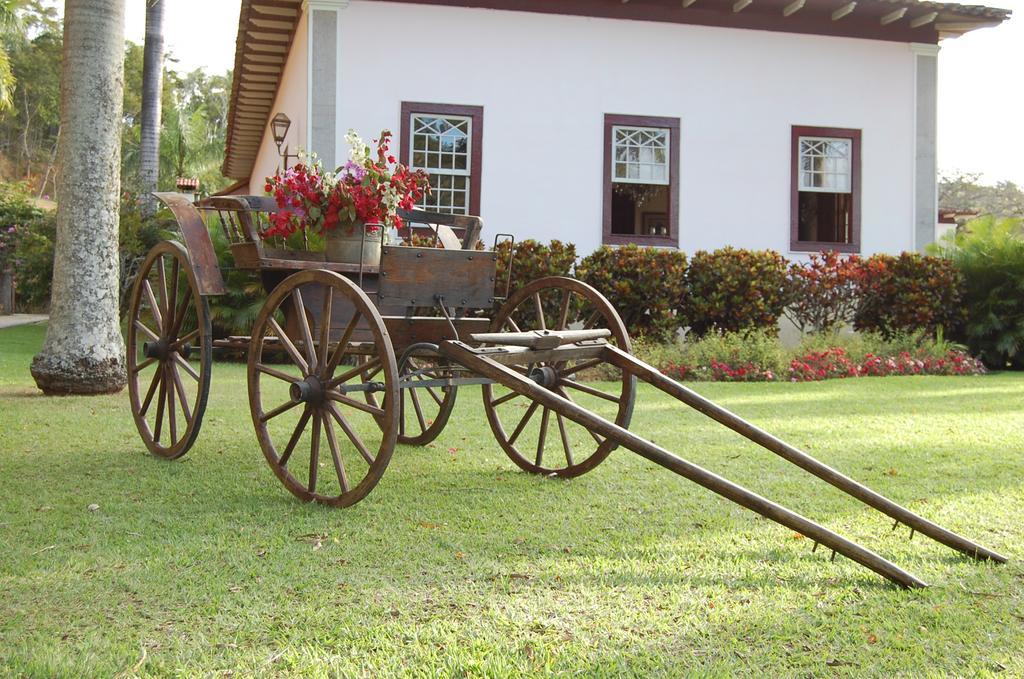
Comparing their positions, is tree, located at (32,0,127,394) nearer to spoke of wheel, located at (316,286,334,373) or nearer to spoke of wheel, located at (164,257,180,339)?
spoke of wheel, located at (164,257,180,339)

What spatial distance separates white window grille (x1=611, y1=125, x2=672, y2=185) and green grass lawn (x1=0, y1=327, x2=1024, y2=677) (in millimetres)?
7451

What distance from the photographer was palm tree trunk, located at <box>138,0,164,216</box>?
1948 cm

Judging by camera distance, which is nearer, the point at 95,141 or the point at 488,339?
the point at 488,339

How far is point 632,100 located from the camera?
1220 cm

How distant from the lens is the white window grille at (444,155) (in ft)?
38.3

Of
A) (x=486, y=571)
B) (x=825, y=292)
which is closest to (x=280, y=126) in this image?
(x=825, y=292)

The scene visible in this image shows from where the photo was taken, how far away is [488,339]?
3758 millimetres

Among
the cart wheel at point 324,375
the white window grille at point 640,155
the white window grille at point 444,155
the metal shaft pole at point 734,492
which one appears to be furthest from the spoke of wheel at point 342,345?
the white window grille at point 640,155

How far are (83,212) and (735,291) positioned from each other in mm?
7339

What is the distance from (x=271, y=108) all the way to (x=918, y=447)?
15157mm

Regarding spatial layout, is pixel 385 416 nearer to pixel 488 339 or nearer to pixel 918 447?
pixel 488 339

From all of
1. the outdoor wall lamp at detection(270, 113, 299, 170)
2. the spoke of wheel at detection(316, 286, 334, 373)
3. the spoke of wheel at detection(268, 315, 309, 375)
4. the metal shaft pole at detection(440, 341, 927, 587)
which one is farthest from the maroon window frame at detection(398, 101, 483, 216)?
the metal shaft pole at detection(440, 341, 927, 587)

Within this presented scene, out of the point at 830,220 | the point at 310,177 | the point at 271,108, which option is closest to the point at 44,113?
the point at 271,108

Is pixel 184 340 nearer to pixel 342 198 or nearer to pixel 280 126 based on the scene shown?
pixel 342 198
